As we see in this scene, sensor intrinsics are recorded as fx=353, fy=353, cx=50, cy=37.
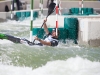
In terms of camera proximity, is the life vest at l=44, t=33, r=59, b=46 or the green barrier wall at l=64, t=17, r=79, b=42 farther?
the green barrier wall at l=64, t=17, r=79, b=42

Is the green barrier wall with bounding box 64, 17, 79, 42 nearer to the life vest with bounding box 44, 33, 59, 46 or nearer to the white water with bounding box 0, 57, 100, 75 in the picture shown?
the life vest with bounding box 44, 33, 59, 46

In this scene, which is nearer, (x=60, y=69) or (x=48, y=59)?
(x=60, y=69)

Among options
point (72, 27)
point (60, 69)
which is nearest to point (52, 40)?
point (72, 27)

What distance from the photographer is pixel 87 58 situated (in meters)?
8.20

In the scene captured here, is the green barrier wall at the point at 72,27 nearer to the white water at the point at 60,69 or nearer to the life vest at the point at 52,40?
the life vest at the point at 52,40

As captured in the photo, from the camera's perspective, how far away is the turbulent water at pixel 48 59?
703 cm

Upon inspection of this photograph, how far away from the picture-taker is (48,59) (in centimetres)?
798

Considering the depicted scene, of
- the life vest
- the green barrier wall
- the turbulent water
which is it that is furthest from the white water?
the green barrier wall

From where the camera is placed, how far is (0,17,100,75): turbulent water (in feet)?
23.1

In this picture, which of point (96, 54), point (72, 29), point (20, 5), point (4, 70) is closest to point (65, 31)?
point (72, 29)

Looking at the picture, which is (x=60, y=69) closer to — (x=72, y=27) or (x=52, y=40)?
(x=52, y=40)

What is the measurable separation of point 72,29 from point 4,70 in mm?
3855

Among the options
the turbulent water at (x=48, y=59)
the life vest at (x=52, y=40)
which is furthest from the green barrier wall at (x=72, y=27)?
the life vest at (x=52, y=40)

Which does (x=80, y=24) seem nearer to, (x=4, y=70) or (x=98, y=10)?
(x=4, y=70)
